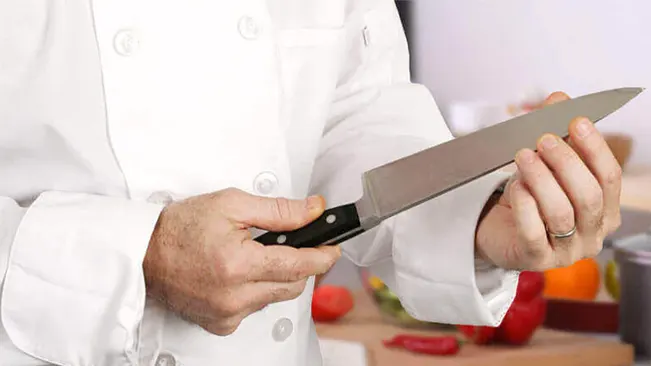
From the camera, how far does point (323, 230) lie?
55cm

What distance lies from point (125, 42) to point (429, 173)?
221 millimetres

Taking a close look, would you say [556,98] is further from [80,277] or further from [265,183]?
[80,277]

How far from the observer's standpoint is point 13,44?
56 cm

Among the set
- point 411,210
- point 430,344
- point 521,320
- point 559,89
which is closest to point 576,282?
point 521,320

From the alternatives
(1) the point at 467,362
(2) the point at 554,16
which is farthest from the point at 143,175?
(2) the point at 554,16

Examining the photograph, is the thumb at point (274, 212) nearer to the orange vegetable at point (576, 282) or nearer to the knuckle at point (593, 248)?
the knuckle at point (593, 248)

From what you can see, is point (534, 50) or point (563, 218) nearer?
point (563, 218)

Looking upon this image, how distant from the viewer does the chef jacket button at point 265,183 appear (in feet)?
2.01

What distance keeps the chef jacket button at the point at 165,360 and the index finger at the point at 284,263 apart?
0.13 meters

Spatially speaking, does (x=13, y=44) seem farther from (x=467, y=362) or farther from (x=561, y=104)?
(x=467, y=362)

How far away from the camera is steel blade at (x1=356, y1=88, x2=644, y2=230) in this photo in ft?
1.78

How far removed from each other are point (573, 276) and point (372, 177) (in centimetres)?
82

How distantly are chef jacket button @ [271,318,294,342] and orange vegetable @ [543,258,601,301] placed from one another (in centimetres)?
73

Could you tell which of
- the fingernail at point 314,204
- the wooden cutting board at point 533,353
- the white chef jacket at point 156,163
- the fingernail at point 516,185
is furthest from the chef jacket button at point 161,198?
the wooden cutting board at point 533,353
